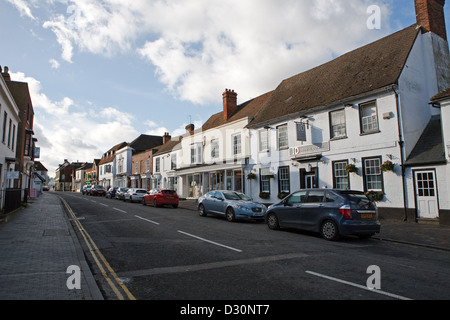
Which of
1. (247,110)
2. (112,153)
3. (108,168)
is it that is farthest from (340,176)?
(112,153)

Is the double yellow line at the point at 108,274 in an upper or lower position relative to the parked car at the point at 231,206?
lower

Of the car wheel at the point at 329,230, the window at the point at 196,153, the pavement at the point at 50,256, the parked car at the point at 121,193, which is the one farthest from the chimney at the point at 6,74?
the car wheel at the point at 329,230

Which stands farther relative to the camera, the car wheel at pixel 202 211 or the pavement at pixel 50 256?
the car wheel at pixel 202 211

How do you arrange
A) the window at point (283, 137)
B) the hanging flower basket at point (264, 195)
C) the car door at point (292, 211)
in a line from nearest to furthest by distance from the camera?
the car door at point (292, 211) < the window at point (283, 137) < the hanging flower basket at point (264, 195)

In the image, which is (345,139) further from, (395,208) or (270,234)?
(270,234)

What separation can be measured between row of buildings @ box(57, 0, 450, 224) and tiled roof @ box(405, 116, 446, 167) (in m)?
0.04

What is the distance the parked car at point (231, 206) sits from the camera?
14.0m

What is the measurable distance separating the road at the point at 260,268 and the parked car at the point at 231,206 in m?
4.04

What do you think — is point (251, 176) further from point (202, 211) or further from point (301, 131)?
point (202, 211)

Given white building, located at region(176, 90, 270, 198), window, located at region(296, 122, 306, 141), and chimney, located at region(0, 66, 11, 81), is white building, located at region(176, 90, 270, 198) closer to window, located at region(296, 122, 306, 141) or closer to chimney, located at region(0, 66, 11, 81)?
window, located at region(296, 122, 306, 141)

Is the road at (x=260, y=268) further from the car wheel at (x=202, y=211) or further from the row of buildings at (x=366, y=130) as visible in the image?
the car wheel at (x=202, y=211)

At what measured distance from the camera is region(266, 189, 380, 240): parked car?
9.24 m
